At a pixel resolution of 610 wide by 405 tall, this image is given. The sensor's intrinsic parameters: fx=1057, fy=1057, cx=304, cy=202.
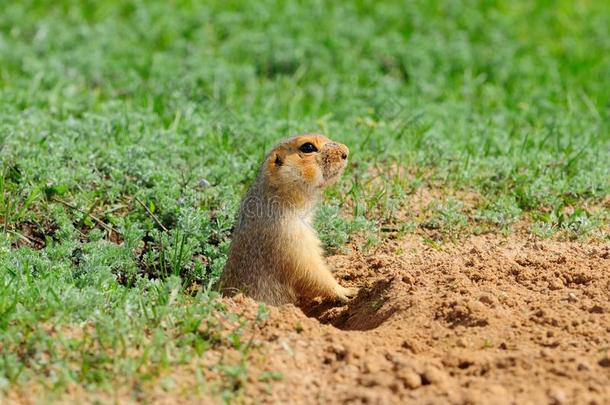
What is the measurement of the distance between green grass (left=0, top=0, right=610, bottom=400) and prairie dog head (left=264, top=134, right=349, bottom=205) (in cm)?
58

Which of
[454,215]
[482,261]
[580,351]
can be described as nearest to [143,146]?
[454,215]

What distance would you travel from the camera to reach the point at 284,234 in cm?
546

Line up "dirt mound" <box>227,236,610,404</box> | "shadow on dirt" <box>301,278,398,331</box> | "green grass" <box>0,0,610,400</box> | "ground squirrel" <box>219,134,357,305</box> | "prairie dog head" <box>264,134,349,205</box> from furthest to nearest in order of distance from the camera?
"prairie dog head" <box>264,134,349,205</box> → "ground squirrel" <box>219,134,357,305</box> → "shadow on dirt" <box>301,278,398,331</box> → "green grass" <box>0,0,610,400</box> → "dirt mound" <box>227,236,610,404</box>

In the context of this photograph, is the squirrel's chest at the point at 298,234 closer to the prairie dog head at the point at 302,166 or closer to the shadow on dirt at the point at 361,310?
the prairie dog head at the point at 302,166

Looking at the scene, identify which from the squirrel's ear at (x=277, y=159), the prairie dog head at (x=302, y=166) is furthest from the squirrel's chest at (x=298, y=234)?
the squirrel's ear at (x=277, y=159)

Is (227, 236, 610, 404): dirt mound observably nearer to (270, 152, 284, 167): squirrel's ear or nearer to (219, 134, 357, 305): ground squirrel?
(219, 134, 357, 305): ground squirrel

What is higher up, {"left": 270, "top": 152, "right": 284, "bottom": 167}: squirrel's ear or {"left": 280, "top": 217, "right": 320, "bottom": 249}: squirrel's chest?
{"left": 270, "top": 152, "right": 284, "bottom": 167}: squirrel's ear

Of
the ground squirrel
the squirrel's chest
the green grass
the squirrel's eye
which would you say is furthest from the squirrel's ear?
the green grass

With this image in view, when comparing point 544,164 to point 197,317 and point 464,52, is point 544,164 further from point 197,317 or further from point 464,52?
point 197,317

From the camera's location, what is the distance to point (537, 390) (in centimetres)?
394

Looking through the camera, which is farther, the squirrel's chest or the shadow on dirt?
the squirrel's chest

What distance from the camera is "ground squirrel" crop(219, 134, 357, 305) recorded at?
5.44 m

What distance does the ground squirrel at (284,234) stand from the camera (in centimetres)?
544

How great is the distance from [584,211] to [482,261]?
125 cm
